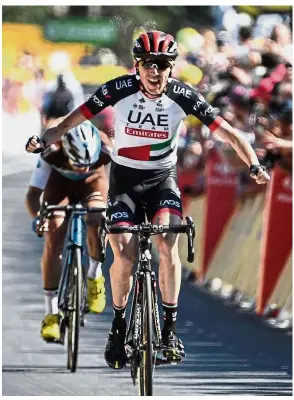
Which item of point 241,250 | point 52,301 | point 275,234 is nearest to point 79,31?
point 241,250

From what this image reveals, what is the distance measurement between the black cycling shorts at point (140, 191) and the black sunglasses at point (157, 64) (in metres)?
0.74

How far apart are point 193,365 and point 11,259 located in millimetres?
6836

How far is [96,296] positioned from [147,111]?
2.57 meters

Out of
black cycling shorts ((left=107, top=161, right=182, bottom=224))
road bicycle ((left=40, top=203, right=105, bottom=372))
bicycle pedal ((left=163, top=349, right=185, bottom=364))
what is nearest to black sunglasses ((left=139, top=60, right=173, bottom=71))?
black cycling shorts ((left=107, top=161, right=182, bottom=224))

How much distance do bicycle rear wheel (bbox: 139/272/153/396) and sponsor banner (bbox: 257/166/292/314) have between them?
4653 mm

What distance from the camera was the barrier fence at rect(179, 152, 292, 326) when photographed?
525 inches

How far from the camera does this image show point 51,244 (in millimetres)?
10938

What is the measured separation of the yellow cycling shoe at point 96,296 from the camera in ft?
35.2

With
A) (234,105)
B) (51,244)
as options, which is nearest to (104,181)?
(51,244)

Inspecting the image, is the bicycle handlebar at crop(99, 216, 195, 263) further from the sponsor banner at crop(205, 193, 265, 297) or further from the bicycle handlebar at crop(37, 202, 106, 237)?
the sponsor banner at crop(205, 193, 265, 297)

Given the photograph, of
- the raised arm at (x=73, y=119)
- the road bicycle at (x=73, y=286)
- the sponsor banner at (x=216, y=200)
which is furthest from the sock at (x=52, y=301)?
the sponsor banner at (x=216, y=200)

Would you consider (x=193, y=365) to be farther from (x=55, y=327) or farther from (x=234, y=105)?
(x=234, y=105)

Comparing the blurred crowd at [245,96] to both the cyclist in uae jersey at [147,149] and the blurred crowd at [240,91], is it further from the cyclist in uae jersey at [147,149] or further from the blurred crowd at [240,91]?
the cyclist in uae jersey at [147,149]

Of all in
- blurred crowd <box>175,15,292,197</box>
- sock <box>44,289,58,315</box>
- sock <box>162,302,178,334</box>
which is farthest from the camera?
blurred crowd <box>175,15,292,197</box>
